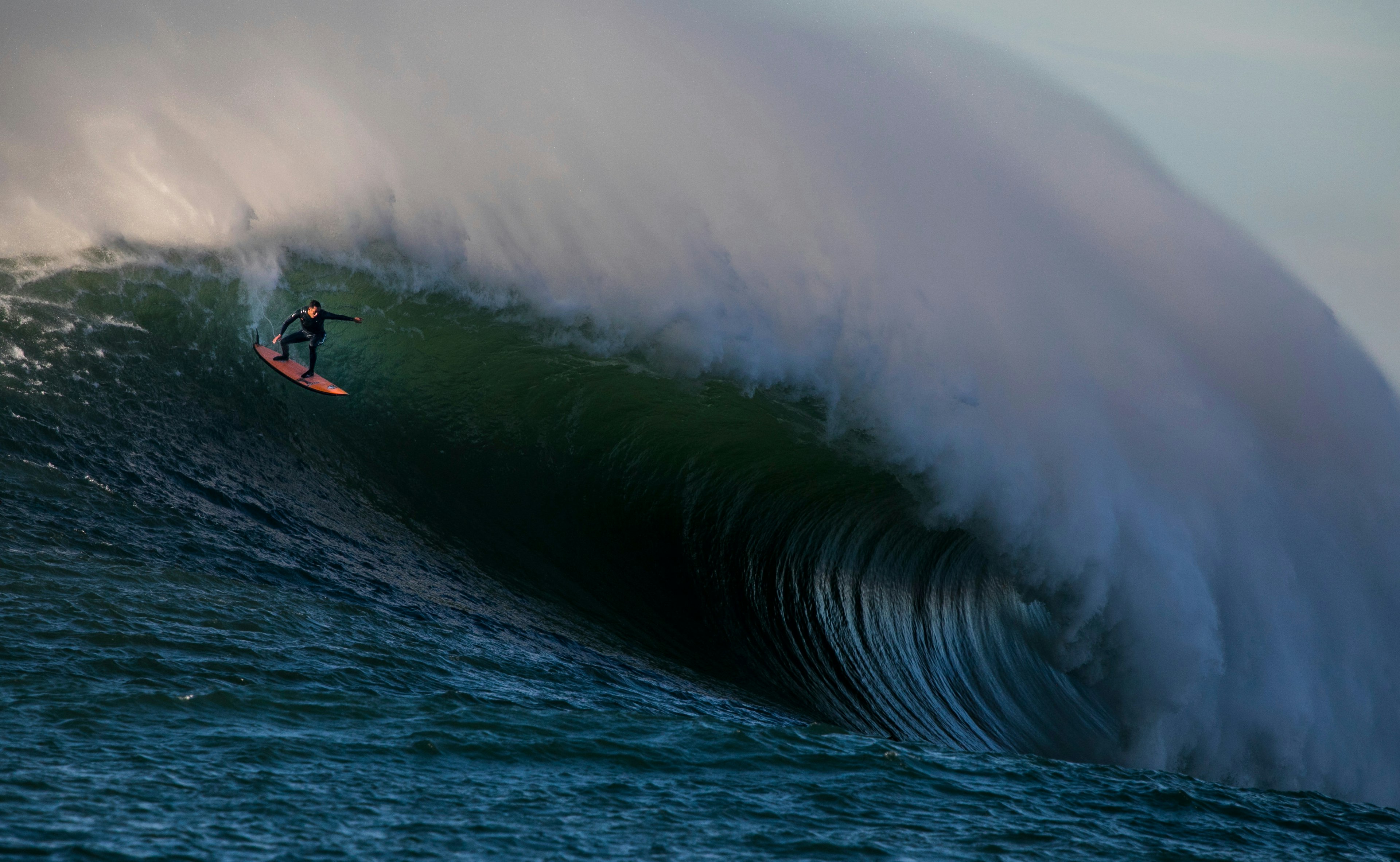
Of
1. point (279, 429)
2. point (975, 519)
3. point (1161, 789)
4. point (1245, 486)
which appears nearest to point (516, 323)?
point (279, 429)

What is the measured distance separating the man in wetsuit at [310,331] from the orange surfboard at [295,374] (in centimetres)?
3

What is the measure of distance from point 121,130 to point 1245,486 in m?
11.3

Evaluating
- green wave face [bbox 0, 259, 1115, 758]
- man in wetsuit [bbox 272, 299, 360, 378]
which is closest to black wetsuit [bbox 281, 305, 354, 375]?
man in wetsuit [bbox 272, 299, 360, 378]

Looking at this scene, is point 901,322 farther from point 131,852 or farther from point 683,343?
point 131,852

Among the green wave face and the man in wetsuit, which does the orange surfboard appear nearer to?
the man in wetsuit

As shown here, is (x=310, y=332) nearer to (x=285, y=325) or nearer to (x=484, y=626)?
(x=285, y=325)

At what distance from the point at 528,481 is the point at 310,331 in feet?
6.82

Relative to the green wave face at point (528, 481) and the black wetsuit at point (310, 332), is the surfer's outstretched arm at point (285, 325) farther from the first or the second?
the green wave face at point (528, 481)

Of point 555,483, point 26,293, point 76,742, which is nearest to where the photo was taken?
point 76,742

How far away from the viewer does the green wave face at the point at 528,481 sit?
6.80 meters

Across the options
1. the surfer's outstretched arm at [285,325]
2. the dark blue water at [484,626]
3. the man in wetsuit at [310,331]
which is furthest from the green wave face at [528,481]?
the man in wetsuit at [310,331]

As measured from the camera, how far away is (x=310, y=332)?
7.91 meters

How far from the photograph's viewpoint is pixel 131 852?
2.96 meters

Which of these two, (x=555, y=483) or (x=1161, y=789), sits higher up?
(x=555, y=483)
